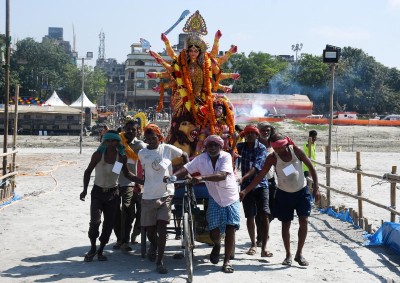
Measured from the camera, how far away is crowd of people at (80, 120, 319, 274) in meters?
7.28

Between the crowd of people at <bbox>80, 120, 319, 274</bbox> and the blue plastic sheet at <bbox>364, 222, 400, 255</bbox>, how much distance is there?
163 centimetres

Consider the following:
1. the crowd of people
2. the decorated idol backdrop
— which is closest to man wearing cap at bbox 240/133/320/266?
the crowd of people

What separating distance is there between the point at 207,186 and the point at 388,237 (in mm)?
3141

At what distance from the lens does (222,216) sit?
7262mm

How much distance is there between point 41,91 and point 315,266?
82144 millimetres

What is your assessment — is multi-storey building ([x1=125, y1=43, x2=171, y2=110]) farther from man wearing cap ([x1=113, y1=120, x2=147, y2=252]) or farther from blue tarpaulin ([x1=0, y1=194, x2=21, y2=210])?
man wearing cap ([x1=113, y1=120, x2=147, y2=252])

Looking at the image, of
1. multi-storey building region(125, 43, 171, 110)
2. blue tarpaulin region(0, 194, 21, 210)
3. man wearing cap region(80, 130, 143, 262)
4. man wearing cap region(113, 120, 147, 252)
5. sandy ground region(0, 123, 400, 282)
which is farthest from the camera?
multi-storey building region(125, 43, 171, 110)

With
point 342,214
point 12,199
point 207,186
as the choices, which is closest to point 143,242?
point 207,186

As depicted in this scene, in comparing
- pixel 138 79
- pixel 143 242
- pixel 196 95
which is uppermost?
pixel 138 79

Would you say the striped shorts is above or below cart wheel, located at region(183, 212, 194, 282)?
above

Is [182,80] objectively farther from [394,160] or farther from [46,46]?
[46,46]

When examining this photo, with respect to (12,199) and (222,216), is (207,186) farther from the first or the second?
(12,199)

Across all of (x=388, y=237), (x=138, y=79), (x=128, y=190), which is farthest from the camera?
(x=138, y=79)

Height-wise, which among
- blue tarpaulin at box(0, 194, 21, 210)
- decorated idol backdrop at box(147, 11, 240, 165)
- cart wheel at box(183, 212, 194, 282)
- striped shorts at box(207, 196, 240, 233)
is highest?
decorated idol backdrop at box(147, 11, 240, 165)
